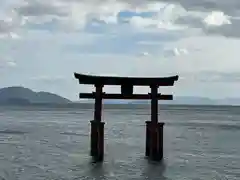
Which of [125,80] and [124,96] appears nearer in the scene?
[125,80]

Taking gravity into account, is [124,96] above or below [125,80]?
below

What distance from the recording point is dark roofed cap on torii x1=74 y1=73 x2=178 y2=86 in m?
24.5

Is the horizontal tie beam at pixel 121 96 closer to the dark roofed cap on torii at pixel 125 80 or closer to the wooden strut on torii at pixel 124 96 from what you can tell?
the wooden strut on torii at pixel 124 96

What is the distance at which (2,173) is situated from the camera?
76.0 ft

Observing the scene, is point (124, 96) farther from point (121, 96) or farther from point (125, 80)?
point (125, 80)

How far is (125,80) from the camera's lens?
24828 millimetres

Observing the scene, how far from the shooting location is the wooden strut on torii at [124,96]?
24.7 m

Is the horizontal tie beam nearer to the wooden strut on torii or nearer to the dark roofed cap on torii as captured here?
the wooden strut on torii

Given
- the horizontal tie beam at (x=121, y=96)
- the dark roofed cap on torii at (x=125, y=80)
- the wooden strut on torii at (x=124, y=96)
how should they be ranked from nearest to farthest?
the dark roofed cap on torii at (x=125, y=80) → the wooden strut on torii at (x=124, y=96) → the horizontal tie beam at (x=121, y=96)

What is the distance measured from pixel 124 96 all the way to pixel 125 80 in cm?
79

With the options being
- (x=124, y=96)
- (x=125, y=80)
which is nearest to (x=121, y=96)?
(x=124, y=96)

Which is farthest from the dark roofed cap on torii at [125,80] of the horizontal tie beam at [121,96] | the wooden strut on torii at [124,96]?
the horizontal tie beam at [121,96]

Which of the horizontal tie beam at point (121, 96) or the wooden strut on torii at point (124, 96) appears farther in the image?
the horizontal tie beam at point (121, 96)

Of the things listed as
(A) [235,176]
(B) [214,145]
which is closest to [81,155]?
(A) [235,176]
